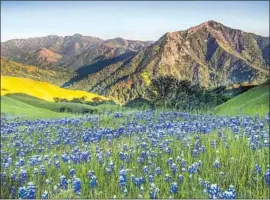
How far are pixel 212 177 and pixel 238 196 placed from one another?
680 mm

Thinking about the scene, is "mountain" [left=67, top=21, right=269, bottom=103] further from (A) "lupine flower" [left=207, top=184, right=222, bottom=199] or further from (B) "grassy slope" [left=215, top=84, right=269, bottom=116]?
(A) "lupine flower" [left=207, top=184, right=222, bottom=199]

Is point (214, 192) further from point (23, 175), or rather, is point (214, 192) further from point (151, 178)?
point (23, 175)

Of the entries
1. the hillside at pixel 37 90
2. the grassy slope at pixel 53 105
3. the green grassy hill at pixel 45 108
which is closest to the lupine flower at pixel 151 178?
the green grassy hill at pixel 45 108

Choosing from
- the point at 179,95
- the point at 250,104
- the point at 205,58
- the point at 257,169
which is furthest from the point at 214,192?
the point at 205,58

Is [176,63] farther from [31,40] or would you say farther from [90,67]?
[31,40]

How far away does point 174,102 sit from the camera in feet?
58.9

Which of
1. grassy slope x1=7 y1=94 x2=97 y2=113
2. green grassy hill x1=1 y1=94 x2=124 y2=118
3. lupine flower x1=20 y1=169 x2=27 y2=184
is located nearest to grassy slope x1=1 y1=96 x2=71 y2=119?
green grassy hill x1=1 y1=94 x2=124 y2=118

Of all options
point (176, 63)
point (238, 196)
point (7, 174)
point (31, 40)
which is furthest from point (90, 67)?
point (238, 196)

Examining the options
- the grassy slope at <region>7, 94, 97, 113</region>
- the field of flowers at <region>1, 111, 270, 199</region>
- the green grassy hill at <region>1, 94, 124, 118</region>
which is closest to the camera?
the field of flowers at <region>1, 111, 270, 199</region>

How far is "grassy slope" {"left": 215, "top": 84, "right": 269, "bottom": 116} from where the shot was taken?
1634cm

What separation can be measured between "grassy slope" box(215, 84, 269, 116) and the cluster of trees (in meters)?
0.58

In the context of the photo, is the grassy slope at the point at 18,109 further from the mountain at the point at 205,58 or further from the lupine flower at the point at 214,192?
the lupine flower at the point at 214,192

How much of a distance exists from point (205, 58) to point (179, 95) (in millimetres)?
1916

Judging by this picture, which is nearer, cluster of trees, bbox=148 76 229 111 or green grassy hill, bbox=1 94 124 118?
cluster of trees, bbox=148 76 229 111
